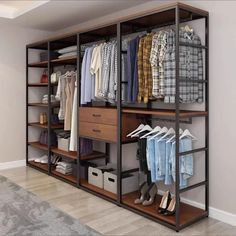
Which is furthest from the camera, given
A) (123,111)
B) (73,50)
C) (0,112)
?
(0,112)

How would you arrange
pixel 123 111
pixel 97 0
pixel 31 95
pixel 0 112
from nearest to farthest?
pixel 123 111
pixel 97 0
pixel 0 112
pixel 31 95

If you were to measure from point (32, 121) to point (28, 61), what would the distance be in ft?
3.34

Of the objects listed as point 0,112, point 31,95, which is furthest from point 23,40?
point 0,112

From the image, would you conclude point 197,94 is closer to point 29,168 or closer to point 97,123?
point 97,123

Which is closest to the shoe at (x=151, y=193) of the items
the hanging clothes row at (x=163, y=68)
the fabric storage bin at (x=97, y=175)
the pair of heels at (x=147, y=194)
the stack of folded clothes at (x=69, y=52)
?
the pair of heels at (x=147, y=194)

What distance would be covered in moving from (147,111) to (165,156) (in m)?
0.47

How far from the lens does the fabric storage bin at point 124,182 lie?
3422 millimetres

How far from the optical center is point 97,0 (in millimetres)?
3502

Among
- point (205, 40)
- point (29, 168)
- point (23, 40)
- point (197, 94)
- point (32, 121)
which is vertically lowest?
point (29, 168)

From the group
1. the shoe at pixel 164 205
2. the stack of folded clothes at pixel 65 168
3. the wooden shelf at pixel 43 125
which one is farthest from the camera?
the wooden shelf at pixel 43 125

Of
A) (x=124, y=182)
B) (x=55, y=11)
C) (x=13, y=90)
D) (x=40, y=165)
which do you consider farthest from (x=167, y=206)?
(x=13, y=90)

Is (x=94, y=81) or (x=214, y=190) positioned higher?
(x=94, y=81)

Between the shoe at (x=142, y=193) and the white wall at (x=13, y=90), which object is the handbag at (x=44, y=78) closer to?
the white wall at (x=13, y=90)

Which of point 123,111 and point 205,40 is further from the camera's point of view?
point 123,111
